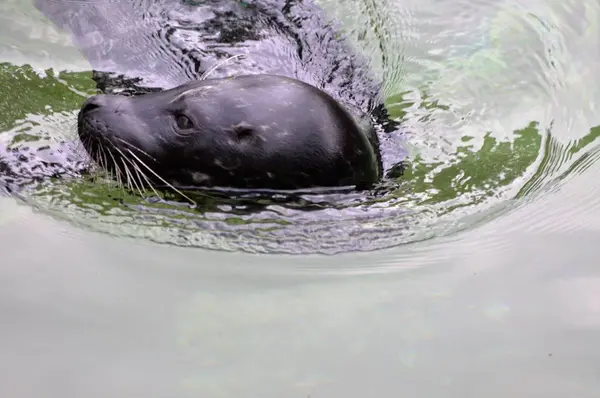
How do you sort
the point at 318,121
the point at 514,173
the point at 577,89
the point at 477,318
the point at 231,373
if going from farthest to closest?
the point at 577,89 → the point at 514,173 → the point at 318,121 → the point at 477,318 → the point at 231,373

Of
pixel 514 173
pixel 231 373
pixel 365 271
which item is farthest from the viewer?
pixel 514 173

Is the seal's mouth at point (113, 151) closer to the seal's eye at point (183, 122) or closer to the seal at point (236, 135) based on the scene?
the seal at point (236, 135)

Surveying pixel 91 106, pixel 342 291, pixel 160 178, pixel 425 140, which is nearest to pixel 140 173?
pixel 160 178

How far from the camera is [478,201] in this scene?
15.0 ft

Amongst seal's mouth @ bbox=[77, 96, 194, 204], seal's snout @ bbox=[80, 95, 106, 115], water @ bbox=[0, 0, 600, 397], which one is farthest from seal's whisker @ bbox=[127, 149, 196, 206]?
seal's snout @ bbox=[80, 95, 106, 115]

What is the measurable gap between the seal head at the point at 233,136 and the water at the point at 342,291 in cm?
33

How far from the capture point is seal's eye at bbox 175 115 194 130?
4246mm

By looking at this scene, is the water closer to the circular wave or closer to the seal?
the circular wave

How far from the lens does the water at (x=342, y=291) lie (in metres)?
3.25

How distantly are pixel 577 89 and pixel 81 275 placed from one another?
394cm

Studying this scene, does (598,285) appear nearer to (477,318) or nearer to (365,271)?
(477,318)

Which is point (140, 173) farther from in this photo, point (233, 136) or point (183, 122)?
point (233, 136)

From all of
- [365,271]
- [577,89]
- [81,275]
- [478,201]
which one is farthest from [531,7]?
[81,275]

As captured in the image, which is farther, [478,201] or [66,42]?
[66,42]
